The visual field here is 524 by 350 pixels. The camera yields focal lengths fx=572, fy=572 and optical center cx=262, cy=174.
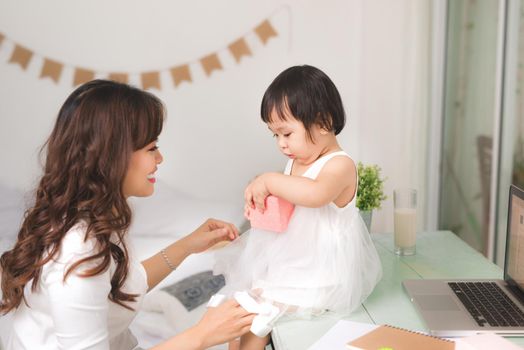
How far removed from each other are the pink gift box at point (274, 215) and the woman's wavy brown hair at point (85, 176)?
13.1 inches

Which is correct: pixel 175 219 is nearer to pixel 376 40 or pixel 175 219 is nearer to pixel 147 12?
pixel 147 12

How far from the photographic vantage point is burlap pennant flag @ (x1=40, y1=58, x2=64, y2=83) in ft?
8.34

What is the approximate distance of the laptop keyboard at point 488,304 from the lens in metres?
1.20

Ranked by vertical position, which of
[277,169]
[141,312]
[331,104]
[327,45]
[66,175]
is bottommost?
[141,312]

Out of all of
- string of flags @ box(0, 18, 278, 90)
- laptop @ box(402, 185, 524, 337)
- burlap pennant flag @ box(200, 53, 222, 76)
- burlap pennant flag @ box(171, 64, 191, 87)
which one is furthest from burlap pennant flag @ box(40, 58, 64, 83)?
laptop @ box(402, 185, 524, 337)

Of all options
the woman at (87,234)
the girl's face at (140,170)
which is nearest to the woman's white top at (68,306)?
the woman at (87,234)

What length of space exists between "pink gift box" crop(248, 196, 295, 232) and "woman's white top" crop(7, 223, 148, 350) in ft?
1.16

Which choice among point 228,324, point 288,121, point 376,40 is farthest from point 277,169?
point 228,324

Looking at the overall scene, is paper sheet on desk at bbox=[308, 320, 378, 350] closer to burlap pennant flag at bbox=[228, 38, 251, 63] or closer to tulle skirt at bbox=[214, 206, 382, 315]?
tulle skirt at bbox=[214, 206, 382, 315]

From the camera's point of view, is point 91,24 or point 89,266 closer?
point 89,266

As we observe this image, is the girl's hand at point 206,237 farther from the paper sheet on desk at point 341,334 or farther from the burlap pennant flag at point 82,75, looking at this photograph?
the burlap pennant flag at point 82,75

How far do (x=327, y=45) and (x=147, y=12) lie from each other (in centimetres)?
83

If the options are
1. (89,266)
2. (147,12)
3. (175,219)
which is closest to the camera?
(89,266)

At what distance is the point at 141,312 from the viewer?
5.74 feet
